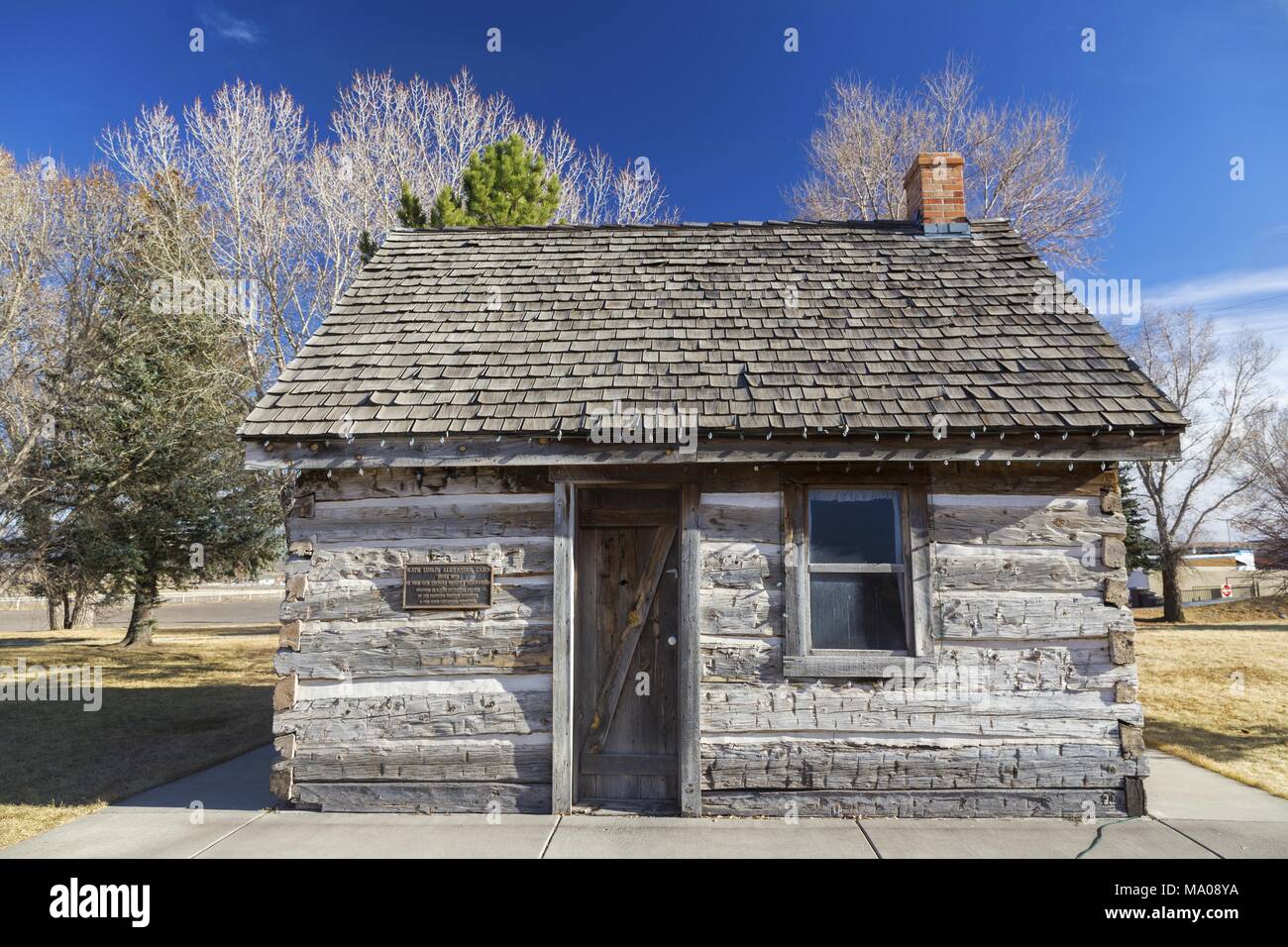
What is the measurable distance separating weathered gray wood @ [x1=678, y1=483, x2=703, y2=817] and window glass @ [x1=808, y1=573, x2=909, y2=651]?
97 centimetres

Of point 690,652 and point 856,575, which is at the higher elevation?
point 856,575

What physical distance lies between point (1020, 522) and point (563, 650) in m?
3.88

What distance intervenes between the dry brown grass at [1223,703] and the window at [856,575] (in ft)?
12.7

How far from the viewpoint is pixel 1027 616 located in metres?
5.89

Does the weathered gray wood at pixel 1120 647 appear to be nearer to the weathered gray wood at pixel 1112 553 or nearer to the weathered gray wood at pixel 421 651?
the weathered gray wood at pixel 1112 553

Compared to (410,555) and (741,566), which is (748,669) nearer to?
(741,566)

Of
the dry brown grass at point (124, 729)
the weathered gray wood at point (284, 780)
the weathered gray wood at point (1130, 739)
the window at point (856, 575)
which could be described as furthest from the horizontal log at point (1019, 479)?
the dry brown grass at point (124, 729)

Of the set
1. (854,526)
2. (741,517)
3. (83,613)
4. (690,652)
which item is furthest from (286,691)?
(83,613)

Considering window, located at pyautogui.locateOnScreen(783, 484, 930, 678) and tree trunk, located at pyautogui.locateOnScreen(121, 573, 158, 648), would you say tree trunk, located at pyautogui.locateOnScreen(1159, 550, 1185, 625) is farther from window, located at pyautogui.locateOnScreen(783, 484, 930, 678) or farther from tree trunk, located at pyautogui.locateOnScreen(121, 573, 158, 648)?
tree trunk, located at pyautogui.locateOnScreen(121, 573, 158, 648)

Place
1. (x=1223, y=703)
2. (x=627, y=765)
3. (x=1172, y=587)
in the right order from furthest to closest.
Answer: (x=1172, y=587) → (x=1223, y=703) → (x=627, y=765)

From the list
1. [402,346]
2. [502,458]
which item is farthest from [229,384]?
[502,458]
